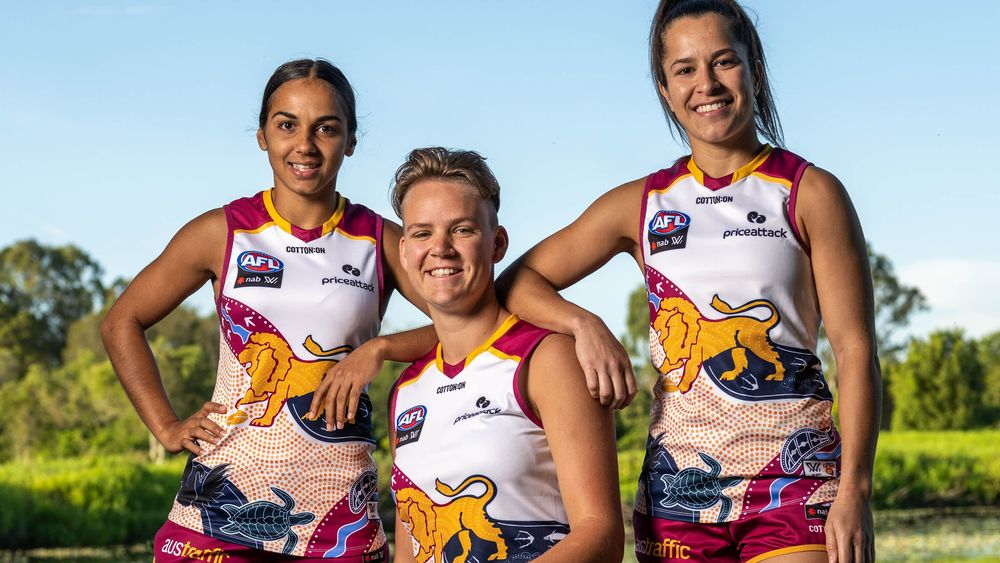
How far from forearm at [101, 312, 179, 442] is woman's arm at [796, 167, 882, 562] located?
6.40 ft

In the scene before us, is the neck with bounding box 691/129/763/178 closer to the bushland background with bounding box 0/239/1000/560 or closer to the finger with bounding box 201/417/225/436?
the finger with bounding box 201/417/225/436

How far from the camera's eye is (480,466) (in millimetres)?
2662

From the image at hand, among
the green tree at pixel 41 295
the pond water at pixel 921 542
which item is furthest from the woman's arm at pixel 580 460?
the green tree at pixel 41 295

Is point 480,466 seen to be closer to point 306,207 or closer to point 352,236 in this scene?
point 352,236

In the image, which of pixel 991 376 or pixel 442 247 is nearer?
pixel 442 247

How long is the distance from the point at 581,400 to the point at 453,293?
392 mm

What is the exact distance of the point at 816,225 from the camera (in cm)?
274

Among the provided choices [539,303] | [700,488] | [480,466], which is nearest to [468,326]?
[539,303]

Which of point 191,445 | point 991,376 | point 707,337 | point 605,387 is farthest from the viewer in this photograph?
point 991,376

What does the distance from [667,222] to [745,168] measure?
23 centimetres

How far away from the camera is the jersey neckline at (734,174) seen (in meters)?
2.89

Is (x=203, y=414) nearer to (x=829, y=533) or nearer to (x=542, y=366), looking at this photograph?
(x=542, y=366)

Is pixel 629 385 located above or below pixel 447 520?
above

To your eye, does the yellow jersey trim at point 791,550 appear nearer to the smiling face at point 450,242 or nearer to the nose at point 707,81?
the smiling face at point 450,242
